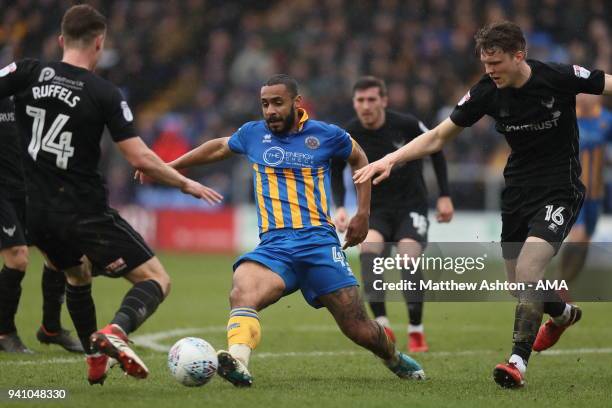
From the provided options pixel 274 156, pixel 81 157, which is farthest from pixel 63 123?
pixel 274 156

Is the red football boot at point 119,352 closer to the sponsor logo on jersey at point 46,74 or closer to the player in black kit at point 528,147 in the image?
the sponsor logo on jersey at point 46,74

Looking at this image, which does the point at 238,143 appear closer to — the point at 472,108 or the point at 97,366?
the point at 472,108

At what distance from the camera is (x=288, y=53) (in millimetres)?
23000

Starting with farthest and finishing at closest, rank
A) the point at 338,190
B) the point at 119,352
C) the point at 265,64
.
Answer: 1. the point at 265,64
2. the point at 338,190
3. the point at 119,352

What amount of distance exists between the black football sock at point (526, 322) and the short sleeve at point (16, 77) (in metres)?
3.52

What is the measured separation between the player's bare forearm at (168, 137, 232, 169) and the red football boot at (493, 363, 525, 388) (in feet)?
7.80

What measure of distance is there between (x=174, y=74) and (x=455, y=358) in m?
17.1

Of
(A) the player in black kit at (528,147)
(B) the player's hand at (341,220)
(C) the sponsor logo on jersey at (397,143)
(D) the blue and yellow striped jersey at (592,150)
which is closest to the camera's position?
(A) the player in black kit at (528,147)

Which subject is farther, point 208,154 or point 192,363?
point 208,154

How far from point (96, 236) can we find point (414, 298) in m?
4.02

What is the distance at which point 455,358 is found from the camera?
8797mm

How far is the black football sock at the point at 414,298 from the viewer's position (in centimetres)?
958

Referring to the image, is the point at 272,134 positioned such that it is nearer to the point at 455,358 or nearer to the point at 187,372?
the point at 187,372

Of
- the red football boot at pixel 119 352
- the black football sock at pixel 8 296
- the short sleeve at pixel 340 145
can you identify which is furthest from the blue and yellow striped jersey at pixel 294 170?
the black football sock at pixel 8 296
